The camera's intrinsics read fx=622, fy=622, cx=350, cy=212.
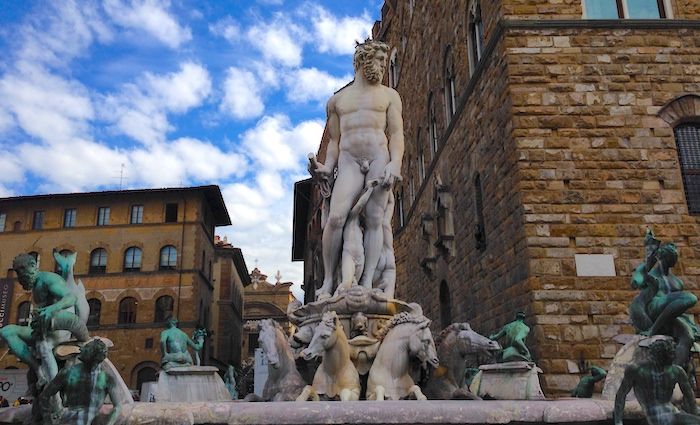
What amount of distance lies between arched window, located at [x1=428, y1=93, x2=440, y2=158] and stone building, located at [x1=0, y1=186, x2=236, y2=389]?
20.3 meters

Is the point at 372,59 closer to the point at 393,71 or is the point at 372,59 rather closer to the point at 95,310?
the point at 393,71

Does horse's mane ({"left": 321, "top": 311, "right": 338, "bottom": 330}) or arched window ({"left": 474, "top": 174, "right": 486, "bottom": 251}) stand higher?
arched window ({"left": 474, "top": 174, "right": 486, "bottom": 251})

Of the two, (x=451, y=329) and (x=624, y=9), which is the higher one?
(x=624, y=9)

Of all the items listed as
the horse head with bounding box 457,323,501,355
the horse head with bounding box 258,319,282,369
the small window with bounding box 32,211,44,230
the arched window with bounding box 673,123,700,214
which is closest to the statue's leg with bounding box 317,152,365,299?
the horse head with bounding box 258,319,282,369

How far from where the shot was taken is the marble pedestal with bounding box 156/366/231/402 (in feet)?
20.2

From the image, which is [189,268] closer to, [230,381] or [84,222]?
[84,222]

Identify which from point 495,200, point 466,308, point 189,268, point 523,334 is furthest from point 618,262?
point 189,268

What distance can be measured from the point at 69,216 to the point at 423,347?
35714mm

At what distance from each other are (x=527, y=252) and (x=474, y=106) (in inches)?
172

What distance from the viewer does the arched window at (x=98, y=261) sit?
35.8 m

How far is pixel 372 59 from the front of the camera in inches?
276

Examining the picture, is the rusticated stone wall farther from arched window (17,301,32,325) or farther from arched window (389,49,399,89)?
arched window (17,301,32,325)

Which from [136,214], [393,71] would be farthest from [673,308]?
[136,214]

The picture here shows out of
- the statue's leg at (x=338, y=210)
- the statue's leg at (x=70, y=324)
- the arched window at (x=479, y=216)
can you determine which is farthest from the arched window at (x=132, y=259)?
the statue's leg at (x=70, y=324)
